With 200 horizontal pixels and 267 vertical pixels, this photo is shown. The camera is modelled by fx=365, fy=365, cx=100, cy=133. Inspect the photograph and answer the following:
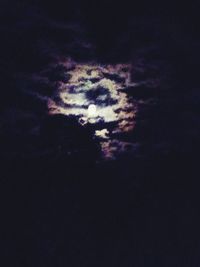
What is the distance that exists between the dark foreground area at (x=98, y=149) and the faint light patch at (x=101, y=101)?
6 cm

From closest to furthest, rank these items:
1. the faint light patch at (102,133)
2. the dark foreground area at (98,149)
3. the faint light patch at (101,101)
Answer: the dark foreground area at (98,149), the faint light patch at (101,101), the faint light patch at (102,133)

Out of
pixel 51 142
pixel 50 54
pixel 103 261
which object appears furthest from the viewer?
pixel 103 261

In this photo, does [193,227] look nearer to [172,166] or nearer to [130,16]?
[172,166]

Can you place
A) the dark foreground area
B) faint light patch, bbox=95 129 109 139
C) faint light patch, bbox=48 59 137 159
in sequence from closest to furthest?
the dark foreground area
faint light patch, bbox=48 59 137 159
faint light patch, bbox=95 129 109 139

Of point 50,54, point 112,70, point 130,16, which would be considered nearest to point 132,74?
point 112,70

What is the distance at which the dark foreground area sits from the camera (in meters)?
2.70

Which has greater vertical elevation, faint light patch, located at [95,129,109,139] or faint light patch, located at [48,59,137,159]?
faint light patch, located at [48,59,137,159]

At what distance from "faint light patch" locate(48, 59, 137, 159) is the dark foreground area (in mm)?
61

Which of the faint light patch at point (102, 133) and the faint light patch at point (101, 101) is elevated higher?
the faint light patch at point (101, 101)

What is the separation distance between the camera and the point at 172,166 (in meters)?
3.31

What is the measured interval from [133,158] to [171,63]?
863 millimetres

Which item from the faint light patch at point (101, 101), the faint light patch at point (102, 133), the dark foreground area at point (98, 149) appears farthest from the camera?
the faint light patch at point (102, 133)

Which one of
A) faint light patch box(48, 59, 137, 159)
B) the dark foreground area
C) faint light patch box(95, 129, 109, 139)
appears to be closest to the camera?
the dark foreground area

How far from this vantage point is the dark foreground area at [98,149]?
2.70 m
